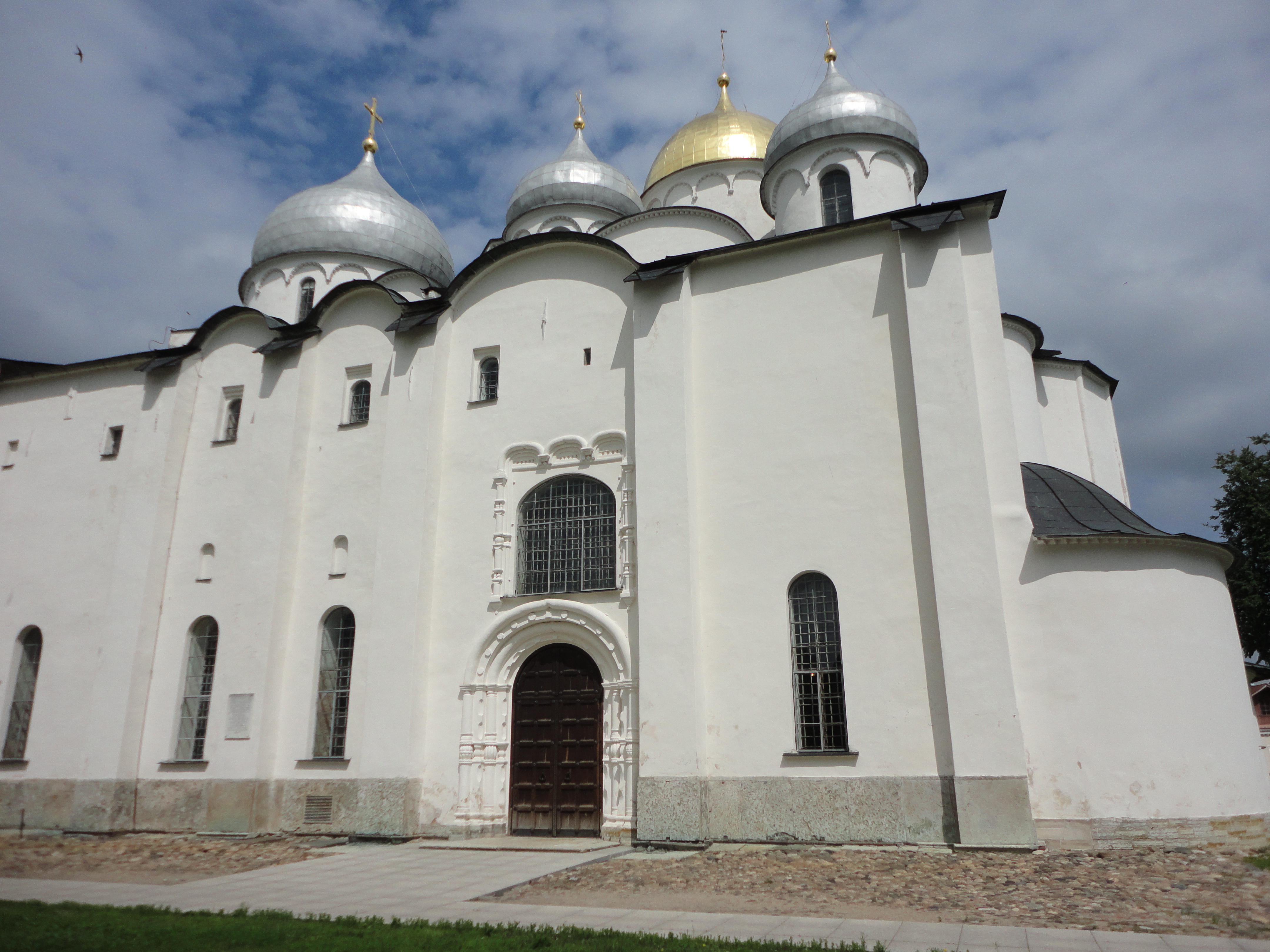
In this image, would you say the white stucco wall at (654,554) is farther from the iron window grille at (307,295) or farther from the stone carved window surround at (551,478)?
the iron window grille at (307,295)

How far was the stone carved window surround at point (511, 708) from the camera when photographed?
12445mm

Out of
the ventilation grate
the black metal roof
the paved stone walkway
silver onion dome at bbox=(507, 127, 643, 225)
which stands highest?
silver onion dome at bbox=(507, 127, 643, 225)

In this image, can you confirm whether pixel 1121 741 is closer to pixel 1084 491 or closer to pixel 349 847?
pixel 1084 491

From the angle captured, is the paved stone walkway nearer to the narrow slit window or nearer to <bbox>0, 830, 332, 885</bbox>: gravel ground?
<bbox>0, 830, 332, 885</bbox>: gravel ground

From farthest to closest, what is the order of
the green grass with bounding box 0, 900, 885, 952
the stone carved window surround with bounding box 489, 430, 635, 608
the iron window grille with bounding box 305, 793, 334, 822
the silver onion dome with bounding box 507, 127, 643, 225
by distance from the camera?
the silver onion dome with bounding box 507, 127, 643, 225
the iron window grille with bounding box 305, 793, 334, 822
the stone carved window surround with bounding box 489, 430, 635, 608
the green grass with bounding box 0, 900, 885, 952

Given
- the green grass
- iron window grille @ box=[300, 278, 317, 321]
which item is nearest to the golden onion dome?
iron window grille @ box=[300, 278, 317, 321]

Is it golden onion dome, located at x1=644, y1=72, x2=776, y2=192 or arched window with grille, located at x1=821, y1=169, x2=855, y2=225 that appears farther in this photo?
golden onion dome, located at x1=644, y1=72, x2=776, y2=192

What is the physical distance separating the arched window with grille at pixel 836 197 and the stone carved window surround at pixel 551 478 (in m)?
6.13

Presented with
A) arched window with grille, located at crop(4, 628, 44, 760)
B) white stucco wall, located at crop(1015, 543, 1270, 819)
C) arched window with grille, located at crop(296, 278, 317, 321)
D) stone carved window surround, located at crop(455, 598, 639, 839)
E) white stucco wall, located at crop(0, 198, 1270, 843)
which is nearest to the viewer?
white stucco wall, located at crop(1015, 543, 1270, 819)

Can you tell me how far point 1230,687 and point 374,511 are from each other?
12.2 metres

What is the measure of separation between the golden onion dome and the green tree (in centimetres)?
1393

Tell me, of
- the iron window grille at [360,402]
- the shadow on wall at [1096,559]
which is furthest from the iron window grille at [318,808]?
the shadow on wall at [1096,559]

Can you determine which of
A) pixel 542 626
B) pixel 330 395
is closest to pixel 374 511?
pixel 330 395

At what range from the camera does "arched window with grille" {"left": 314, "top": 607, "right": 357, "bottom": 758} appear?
1424cm
